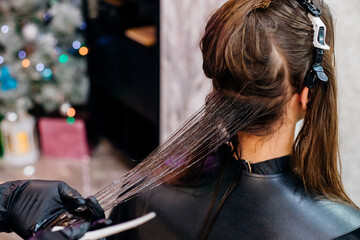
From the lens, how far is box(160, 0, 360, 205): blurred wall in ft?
5.42

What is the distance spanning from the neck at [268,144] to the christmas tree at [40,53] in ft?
7.07

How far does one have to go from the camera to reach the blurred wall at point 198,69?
1.65m

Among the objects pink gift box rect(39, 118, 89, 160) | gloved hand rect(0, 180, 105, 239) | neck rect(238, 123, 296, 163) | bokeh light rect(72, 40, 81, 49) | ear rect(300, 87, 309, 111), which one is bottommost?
pink gift box rect(39, 118, 89, 160)

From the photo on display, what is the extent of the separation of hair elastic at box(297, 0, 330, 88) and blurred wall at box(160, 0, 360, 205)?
668 mm

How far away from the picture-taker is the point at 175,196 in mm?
1126

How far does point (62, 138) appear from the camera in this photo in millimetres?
3186

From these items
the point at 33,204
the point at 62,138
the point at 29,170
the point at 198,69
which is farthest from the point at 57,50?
the point at 33,204

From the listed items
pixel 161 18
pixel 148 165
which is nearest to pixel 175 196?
pixel 148 165

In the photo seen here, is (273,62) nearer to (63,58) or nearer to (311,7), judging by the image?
(311,7)

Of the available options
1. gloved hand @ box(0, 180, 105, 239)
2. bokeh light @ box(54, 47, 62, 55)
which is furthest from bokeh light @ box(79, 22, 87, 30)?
gloved hand @ box(0, 180, 105, 239)

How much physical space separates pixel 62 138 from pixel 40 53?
1.97ft

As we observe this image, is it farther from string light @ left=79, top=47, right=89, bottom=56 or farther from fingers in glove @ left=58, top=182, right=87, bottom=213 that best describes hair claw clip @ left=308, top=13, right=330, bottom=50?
string light @ left=79, top=47, right=89, bottom=56

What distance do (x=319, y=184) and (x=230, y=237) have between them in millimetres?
232

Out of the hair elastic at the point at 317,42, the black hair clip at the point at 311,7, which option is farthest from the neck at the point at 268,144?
the black hair clip at the point at 311,7
